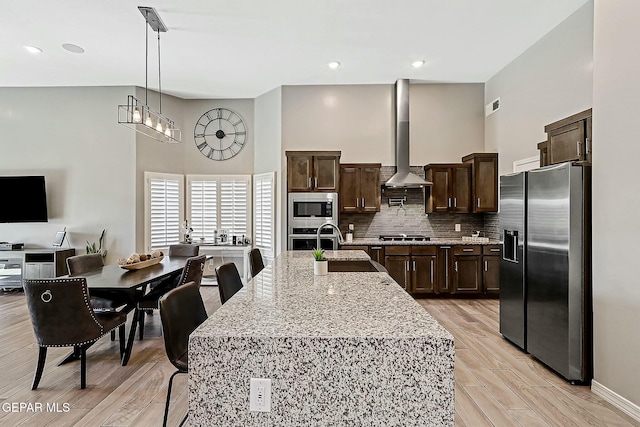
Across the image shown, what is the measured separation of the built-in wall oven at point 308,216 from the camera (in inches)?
218

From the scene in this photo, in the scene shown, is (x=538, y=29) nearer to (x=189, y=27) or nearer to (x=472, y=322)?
(x=472, y=322)

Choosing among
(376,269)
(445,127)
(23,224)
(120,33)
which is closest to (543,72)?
(445,127)

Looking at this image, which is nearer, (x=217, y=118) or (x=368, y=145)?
(x=368, y=145)

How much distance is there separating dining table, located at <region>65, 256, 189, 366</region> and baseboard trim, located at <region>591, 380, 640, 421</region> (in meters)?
3.74

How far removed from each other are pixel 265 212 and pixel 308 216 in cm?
112

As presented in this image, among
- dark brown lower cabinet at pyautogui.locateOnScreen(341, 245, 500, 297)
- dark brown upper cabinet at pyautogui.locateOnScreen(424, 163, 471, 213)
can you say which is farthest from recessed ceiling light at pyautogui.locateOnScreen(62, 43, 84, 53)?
dark brown upper cabinet at pyautogui.locateOnScreen(424, 163, 471, 213)

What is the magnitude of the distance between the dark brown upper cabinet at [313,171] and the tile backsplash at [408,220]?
2.59ft

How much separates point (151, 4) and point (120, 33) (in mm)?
878

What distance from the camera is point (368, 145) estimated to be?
6.11m

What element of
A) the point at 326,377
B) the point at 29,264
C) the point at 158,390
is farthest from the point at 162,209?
the point at 326,377

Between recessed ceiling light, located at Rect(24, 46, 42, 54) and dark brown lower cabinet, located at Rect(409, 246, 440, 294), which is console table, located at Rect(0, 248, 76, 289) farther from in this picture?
dark brown lower cabinet, located at Rect(409, 246, 440, 294)

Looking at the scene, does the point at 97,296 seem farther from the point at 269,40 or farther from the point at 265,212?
the point at 269,40

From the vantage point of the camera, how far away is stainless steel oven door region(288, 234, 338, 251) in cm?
549

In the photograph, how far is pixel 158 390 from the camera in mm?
2711
